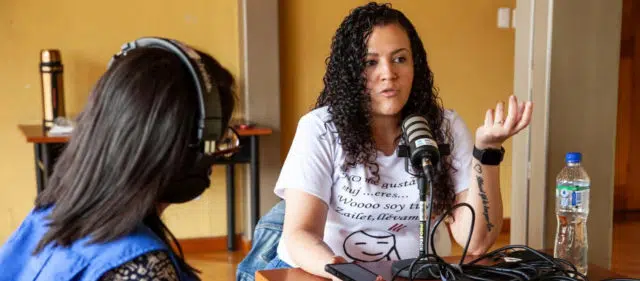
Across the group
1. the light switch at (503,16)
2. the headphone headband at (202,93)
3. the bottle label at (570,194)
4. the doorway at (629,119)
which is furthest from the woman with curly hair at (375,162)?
the doorway at (629,119)

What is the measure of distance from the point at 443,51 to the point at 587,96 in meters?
2.21

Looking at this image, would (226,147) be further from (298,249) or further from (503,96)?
(503,96)

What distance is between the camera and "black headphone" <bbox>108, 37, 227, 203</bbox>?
1073mm

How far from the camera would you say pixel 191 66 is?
107 centimetres

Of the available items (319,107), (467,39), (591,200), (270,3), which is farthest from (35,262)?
(467,39)

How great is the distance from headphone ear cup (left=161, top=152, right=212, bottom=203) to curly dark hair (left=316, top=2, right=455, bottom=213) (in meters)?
0.82

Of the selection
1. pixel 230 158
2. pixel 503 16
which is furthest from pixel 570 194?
pixel 503 16

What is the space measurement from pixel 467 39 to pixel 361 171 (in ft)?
9.68

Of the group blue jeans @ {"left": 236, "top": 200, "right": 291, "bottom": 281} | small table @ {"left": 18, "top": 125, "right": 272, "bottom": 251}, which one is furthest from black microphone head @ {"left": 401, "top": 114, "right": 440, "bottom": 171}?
small table @ {"left": 18, "top": 125, "right": 272, "bottom": 251}

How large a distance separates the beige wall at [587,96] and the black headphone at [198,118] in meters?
1.62

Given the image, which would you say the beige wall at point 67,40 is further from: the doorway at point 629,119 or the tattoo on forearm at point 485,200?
the doorway at point 629,119

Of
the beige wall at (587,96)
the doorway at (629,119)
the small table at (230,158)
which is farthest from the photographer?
the doorway at (629,119)

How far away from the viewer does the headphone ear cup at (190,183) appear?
1104 mm

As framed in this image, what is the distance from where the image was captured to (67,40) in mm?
3982
